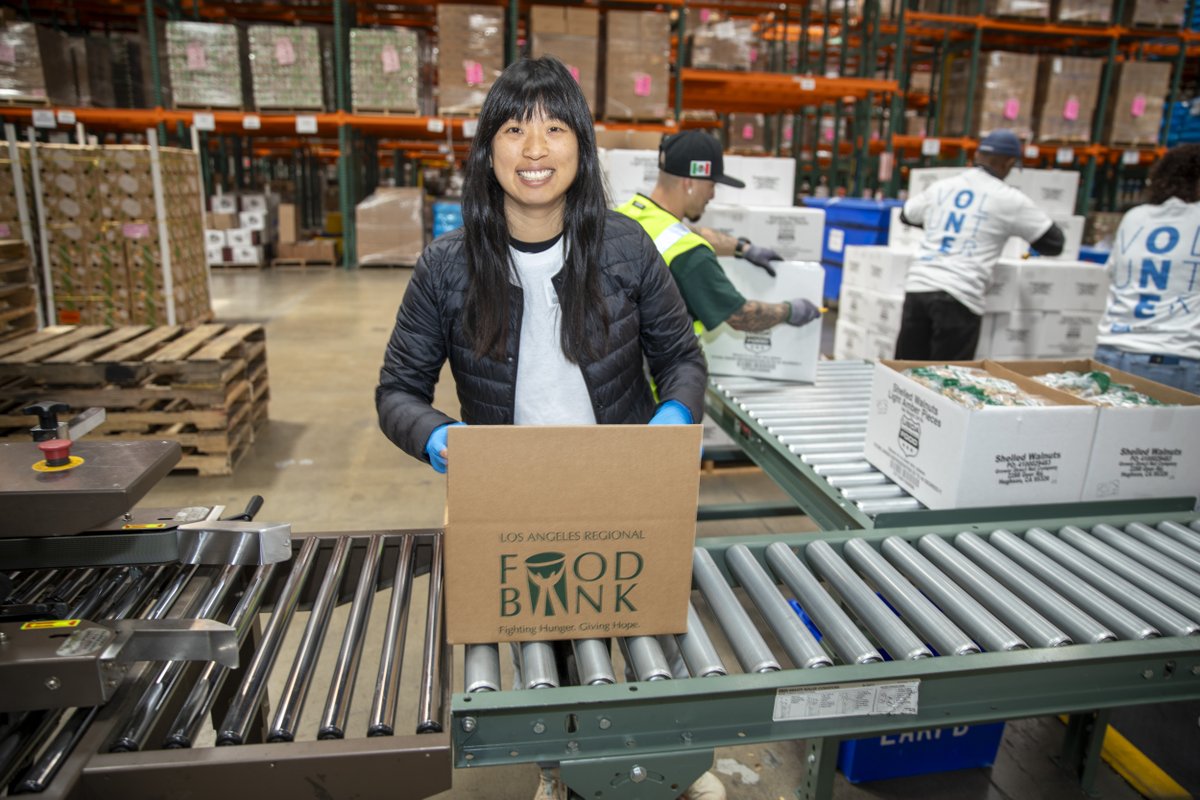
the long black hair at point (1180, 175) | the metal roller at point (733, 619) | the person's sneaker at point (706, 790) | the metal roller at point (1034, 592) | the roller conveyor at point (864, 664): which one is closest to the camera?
the roller conveyor at point (864, 664)

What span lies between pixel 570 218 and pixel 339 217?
12120mm

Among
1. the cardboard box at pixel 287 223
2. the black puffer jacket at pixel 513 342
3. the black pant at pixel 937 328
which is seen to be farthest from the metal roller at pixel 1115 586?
the cardboard box at pixel 287 223

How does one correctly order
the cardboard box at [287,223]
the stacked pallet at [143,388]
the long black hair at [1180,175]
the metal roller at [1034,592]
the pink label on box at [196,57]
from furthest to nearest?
the cardboard box at [287,223], the pink label on box at [196,57], the stacked pallet at [143,388], the long black hair at [1180,175], the metal roller at [1034,592]

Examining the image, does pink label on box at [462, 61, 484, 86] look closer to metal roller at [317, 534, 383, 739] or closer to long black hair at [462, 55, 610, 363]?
long black hair at [462, 55, 610, 363]

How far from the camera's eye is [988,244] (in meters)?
4.08

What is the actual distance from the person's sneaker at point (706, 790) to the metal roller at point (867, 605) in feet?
1.70

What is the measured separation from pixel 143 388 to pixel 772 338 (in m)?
3.20

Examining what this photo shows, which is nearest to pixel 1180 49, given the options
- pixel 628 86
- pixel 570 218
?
pixel 628 86

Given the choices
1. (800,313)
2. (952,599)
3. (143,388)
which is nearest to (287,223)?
(143,388)

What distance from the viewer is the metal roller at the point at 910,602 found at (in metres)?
1.42

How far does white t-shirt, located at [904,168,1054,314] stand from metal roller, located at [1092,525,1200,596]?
2.40m

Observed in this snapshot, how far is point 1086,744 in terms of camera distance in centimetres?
224

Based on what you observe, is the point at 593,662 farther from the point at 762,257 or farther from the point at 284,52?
the point at 284,52

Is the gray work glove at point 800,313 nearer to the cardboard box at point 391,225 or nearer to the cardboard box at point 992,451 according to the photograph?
the cardboard box at point 992,451
